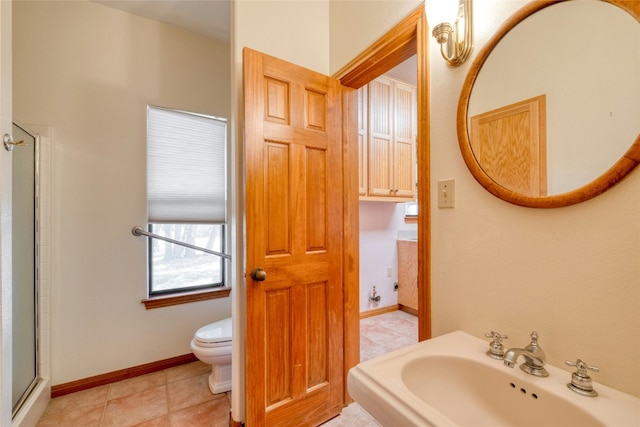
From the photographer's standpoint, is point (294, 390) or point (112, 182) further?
point (112, 182)

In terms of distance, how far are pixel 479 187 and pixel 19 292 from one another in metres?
2.35

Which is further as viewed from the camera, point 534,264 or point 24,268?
point 24,268

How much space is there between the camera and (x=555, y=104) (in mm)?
766

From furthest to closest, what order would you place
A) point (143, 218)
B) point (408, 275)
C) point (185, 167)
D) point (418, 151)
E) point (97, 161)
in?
point (408, 275) < point (185, 167) < point (143, 218) < point (97, 161) < point (418, 151)

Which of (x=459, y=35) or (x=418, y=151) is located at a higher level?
(x=459, y=35)

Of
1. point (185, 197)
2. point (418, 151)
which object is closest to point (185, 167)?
point (185, 197)

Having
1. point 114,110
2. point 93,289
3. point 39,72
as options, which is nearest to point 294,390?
point 93,289

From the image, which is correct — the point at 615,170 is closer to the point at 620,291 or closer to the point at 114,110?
the point at 620,291

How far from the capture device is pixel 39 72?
178 cm

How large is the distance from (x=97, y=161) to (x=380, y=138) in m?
2.49

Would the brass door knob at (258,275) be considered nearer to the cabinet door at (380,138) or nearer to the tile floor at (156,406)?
the tile floor at (156,406)

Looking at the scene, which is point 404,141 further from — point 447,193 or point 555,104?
point 555,104

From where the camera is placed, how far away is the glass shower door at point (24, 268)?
4.83 feet

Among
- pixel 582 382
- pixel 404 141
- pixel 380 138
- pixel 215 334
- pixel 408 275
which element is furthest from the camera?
pixel 408 275
